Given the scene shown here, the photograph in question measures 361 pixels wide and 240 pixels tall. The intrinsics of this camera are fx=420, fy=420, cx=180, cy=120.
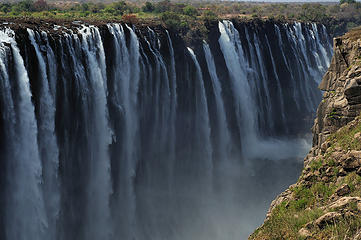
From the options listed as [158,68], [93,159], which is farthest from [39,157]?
[158,68]

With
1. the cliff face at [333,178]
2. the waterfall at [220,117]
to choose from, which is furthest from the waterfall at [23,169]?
the waterfall at [220,117]

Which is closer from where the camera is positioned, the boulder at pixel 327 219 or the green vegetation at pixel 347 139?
the boulder at pixel 327 219

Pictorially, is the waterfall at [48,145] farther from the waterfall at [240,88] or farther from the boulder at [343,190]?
the waterfall at [240,88]

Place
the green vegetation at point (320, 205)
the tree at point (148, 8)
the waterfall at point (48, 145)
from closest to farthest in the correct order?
the green vegetation at point (320, 205) → the waterfall at point (48, 145) → the tree at point (148, 8)

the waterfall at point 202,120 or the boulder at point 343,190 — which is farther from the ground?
the boulder at point 343,190

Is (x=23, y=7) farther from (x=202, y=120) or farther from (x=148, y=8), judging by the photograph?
(x=202, y=120)

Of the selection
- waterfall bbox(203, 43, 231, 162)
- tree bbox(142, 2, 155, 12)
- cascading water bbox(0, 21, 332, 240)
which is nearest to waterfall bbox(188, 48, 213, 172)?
cascading water bbox(0, 21, 332, 240)

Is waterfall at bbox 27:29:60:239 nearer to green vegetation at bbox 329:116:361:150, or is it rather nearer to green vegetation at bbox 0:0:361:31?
green vegetation at bbox 0:0:361:31
